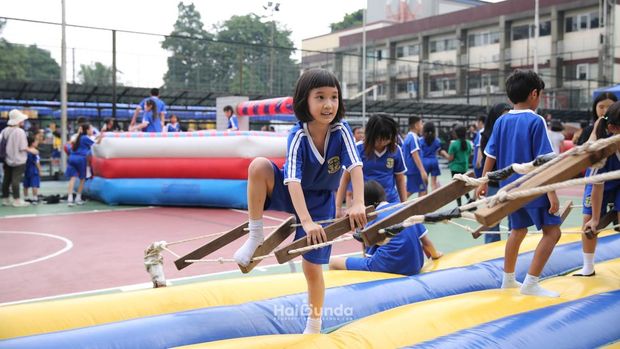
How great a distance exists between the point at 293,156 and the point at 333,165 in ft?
0.83

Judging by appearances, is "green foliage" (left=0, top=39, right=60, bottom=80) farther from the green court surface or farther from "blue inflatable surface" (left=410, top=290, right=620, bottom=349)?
"blue inflatable surface" (left=410, top=290, right=620, bottom=349)

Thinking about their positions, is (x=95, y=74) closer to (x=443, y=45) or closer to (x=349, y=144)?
(x=349, y=144)

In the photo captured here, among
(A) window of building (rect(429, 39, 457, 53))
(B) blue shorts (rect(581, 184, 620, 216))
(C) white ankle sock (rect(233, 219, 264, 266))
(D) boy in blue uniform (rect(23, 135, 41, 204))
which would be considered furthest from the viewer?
(A) window of building (rect(429, 39, 457, 53))

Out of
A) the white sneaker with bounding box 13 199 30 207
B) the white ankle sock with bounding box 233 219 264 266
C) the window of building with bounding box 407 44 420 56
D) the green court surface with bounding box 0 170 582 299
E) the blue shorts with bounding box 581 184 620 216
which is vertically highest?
the window of building with bounding box 407 44 420 56

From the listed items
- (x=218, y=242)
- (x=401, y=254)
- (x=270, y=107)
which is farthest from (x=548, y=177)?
(x=270, y=107)

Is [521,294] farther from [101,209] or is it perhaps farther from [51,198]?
[51,198]

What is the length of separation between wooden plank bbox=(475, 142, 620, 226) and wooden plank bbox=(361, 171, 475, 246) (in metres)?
0.33

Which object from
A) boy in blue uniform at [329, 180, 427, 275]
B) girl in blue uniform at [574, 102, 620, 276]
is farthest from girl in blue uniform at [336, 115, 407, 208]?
girl in blue uniform at [574, 102, 620, 276]

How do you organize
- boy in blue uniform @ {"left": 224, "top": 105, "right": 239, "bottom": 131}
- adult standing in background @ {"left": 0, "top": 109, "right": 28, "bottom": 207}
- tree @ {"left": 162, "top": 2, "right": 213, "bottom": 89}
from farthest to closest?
tree @ {"left": 162, "top": 2, "right": 213, "bottom": 89} < boy in blue uniform @ {"left": 224, "top": 105, "right": 239, "bottom": 131} < adult standing in background @ {"left": 0, "top": 109, "right": 28, "bottom": 207}

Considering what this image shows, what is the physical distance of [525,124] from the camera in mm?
3488

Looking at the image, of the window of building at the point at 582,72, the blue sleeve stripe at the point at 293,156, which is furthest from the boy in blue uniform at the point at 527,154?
the window of building at the point at 582,72

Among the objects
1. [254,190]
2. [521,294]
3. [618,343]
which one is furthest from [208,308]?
[618,343]

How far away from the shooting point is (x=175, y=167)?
10.2 metres

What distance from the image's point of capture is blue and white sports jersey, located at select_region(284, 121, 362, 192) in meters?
2.90
